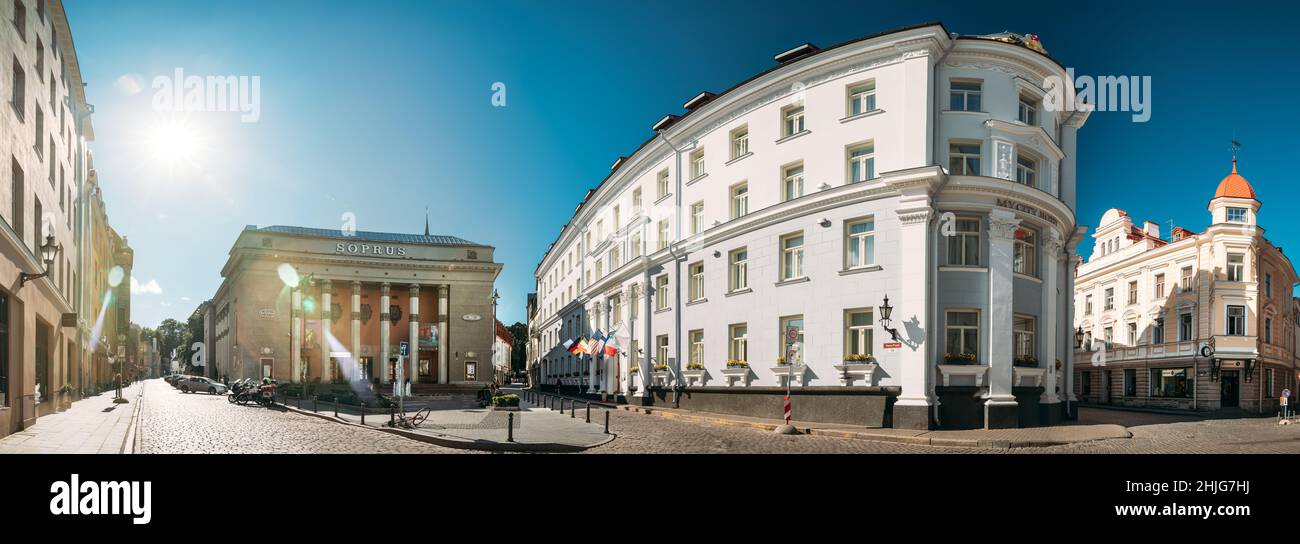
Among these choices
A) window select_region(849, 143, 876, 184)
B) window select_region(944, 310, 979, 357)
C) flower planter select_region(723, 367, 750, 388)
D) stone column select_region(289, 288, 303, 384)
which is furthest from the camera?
stone column select_region(289, 288, 303, 384)

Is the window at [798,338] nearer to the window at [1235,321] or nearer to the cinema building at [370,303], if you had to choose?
the window at [1235,321]

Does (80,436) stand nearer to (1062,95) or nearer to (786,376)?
(786,376)

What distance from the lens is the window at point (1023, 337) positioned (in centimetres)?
2466

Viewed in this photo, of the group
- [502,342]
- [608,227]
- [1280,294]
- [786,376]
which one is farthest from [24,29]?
[502,342]

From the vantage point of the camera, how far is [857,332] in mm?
24766

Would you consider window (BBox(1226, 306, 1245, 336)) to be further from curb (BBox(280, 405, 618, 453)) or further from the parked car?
the parked car

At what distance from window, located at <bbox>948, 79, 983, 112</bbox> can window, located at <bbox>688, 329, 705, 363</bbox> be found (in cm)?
1385

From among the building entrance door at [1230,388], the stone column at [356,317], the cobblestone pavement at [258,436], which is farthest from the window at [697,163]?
the stone column at [356,317]

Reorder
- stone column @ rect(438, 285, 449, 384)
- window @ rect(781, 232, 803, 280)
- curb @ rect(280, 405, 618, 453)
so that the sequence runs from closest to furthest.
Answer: curb @ rect(280, 405, 618, 453)
window @ rect(781, 232, 803, 280)
stone column @ rect(438, 285, 449, 384)

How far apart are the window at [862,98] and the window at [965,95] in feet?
7.98

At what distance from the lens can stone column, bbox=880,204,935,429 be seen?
74.1ft

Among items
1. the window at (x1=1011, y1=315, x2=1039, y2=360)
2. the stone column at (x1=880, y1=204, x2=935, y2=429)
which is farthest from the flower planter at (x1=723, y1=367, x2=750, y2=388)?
the window at (x1=1011, y1=315, x2=1039, y2=360)

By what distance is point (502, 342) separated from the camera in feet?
396
